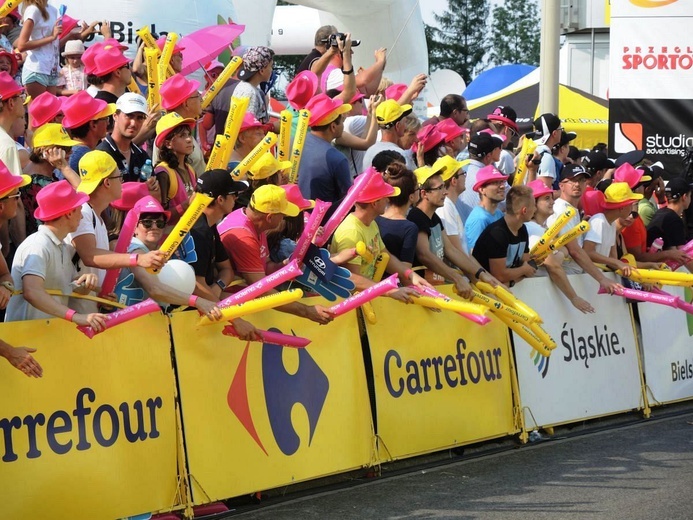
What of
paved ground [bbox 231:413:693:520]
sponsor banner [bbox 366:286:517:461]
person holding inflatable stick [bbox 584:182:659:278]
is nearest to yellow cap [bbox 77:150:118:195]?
paved ground [bbox 231:413:693:520]

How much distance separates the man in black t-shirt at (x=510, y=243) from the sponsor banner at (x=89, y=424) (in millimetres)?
3518

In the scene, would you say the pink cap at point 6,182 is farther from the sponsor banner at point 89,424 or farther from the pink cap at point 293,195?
the pink cap at point 293,195

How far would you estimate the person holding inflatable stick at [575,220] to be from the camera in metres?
11.0

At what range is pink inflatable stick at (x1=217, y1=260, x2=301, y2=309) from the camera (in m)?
7.19

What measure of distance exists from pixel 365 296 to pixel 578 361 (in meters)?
3.57

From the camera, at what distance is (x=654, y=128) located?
1523 centimetres

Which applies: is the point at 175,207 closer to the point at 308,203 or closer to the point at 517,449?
the point at 308,203

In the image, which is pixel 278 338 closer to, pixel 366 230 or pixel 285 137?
pixel 366 230

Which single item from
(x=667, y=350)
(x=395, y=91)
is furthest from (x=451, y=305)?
(x=395, y=91)

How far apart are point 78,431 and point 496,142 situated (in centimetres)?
→ 567

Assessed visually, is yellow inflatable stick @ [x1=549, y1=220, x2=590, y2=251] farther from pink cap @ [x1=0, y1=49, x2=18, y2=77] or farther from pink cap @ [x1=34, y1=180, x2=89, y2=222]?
pink cap @ [x1=34, y1=180, x2=89, y2=222]

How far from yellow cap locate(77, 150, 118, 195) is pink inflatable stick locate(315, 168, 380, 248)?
69.7 inches

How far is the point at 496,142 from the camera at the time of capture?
37.1 feet

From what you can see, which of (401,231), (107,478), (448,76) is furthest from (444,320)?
(448,76)
